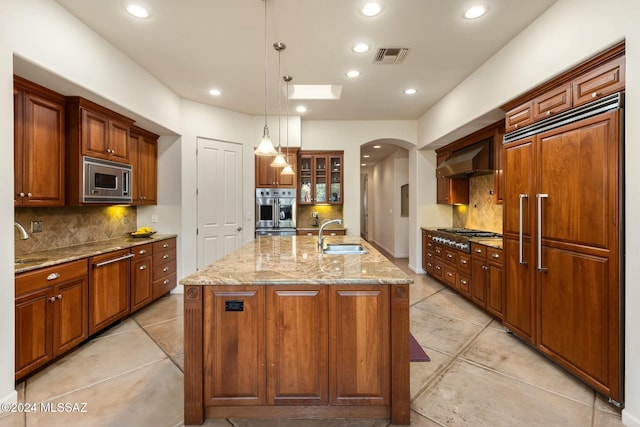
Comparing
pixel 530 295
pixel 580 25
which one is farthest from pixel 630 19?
pixel 530 295

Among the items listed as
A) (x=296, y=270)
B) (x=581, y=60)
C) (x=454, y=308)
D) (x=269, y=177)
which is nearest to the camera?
(x=296, y=270)

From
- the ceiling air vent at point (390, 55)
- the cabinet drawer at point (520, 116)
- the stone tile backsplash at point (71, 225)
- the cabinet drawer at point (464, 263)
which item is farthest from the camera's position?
the cabinet drawer at point (464, 263)

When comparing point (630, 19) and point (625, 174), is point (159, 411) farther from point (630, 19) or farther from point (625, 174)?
point (630, 19)

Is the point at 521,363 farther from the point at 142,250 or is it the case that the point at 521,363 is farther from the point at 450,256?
the point at 142,250

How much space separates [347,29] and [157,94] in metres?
2.53

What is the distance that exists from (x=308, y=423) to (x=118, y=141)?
3.46m

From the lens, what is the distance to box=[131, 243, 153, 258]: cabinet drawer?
3.36m

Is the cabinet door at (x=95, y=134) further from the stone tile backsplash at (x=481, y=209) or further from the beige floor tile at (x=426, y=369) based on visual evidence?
the stone tile backsplash at (x=481, y=209)

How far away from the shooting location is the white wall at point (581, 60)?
167 centimetres

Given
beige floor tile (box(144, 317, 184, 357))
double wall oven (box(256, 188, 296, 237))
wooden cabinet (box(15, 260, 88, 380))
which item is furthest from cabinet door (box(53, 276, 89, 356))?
double wall oven (box(256, 188, 296, 237))

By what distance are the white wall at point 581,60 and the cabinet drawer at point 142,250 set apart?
4279 mm

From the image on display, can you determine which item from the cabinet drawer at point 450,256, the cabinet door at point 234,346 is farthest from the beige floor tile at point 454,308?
the cabinet door at point 234,346

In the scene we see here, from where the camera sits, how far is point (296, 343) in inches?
67.2

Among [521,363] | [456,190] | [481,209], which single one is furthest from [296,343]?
[456,190]
